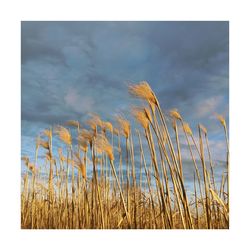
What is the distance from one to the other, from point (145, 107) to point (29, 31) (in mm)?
945

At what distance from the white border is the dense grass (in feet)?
0.21

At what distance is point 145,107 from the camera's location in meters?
2.61

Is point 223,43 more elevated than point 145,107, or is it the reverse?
point 223,43

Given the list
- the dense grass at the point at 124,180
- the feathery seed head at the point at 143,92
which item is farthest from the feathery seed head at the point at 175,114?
the feathery seed head at the point at 143,92

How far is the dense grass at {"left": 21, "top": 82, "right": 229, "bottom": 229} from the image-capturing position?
8.42 ft

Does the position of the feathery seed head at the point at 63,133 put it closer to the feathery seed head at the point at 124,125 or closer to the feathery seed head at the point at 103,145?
the feathery seed head at the point at 103,145

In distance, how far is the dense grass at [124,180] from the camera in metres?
2.57

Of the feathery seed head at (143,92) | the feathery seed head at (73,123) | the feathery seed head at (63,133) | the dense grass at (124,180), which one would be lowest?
the dense grass at (124,180)

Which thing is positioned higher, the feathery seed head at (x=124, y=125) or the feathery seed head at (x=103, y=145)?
the feathery seed head at (x=124, y=125)

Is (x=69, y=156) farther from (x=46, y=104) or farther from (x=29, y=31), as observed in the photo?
(x=29, y=31)
